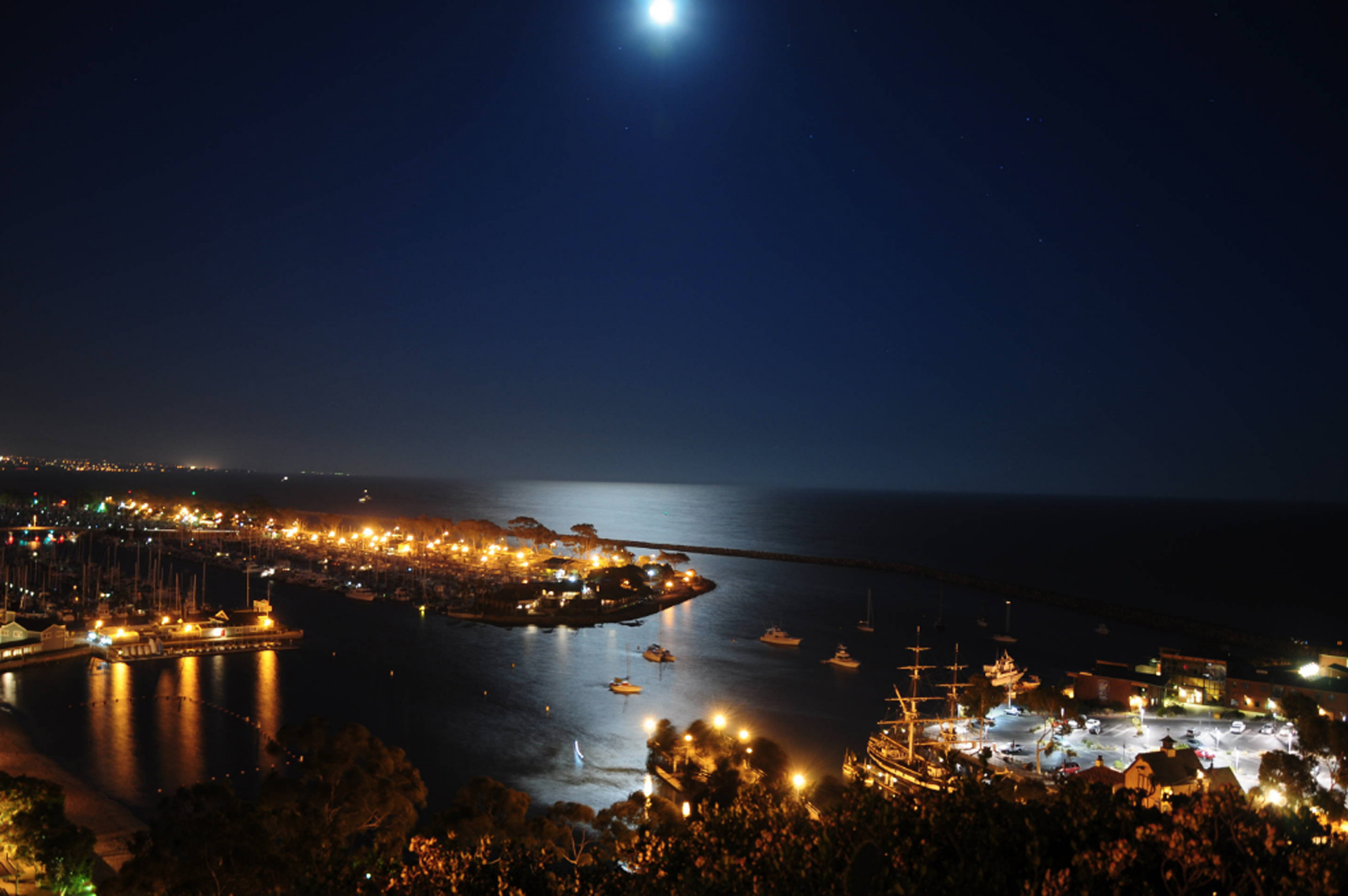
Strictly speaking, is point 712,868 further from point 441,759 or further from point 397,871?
point 441,759

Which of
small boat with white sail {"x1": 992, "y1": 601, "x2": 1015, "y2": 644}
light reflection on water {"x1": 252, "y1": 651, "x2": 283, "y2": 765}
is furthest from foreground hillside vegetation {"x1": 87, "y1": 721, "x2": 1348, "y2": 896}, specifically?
small boat with white sail {"x1": 992, "y1": 601, "x2": 1015, "y2": 644}

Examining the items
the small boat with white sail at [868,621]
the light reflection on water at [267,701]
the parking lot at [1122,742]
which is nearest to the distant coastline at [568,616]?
the light reflection on water at [267,701]

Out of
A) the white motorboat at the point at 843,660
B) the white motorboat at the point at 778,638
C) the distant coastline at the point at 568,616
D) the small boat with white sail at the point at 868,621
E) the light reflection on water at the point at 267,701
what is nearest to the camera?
the light reflection on water at the point at 267,701

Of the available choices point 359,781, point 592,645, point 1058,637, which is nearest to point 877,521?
point 1058,637

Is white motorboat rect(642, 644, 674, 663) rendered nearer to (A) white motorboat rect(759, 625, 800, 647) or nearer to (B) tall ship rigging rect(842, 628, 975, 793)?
(A) white motorboat rect(759, 625, 800, 647)

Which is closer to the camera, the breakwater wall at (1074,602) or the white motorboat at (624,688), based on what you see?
the white motorboat at (624,688)

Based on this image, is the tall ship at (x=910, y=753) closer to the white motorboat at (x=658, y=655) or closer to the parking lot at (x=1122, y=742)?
the parking lot at (x=1122, y=742)
